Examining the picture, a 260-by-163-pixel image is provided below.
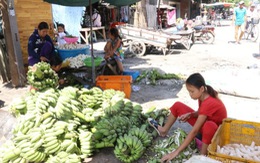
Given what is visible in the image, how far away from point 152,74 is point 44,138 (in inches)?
173

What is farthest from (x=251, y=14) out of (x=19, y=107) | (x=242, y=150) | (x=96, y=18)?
(x=19, y=107)

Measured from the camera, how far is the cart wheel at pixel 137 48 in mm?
10602

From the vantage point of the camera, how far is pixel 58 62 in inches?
229

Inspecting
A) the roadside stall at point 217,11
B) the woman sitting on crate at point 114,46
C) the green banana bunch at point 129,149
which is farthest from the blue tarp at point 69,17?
the roadside stall at point 217,11

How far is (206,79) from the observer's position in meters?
6.17

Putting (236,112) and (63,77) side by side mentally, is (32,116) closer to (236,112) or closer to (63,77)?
(63,77)

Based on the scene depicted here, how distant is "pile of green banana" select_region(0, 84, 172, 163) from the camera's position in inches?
125

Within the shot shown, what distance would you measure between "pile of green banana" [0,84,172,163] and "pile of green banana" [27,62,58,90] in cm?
61

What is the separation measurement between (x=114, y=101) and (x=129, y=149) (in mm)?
991

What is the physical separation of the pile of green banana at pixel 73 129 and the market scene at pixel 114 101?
15 millimetres

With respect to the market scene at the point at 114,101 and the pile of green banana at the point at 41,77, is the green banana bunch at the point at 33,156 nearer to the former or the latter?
the market scene at the point at 114,101

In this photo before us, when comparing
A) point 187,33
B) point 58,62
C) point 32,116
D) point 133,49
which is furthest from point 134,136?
point 187,33

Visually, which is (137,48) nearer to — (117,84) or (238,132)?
(117,84)

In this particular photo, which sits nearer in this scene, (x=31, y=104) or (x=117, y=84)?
(x=31, y=104)
